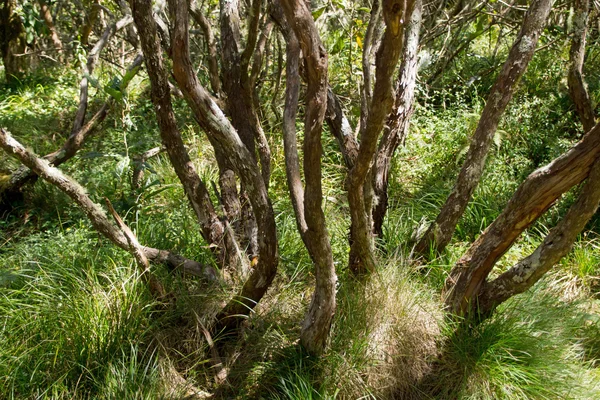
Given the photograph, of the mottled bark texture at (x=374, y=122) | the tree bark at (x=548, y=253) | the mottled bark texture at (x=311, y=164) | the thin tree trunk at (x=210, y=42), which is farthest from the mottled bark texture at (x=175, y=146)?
the tree bark at (x=548, y=253)

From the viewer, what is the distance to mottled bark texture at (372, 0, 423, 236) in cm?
323

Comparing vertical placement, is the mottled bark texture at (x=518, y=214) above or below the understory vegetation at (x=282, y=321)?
above

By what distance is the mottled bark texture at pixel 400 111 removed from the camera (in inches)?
127

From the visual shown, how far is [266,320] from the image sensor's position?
2973 millimetres

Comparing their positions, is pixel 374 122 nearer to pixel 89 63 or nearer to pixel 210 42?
pixel 210 42

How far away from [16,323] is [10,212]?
188cm

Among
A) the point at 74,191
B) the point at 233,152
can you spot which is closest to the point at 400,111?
the point at 233,152

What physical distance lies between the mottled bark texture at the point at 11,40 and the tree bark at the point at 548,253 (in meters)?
5.86

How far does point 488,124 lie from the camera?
2.93 metres

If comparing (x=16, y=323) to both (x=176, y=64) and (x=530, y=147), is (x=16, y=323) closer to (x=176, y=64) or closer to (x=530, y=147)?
(x=176, y=64)

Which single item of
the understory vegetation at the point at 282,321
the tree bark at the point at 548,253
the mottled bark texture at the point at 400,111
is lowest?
the understory vegetation at the point at 282,321

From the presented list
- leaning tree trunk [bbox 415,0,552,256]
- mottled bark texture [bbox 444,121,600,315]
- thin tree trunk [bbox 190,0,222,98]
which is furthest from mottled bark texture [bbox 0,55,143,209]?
mottled bark texture [bbox 444,121,600,315]

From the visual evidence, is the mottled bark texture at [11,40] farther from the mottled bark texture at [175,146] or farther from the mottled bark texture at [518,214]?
the mottled bark texture at [518,214]

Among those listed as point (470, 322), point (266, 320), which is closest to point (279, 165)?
point (266, 320)
